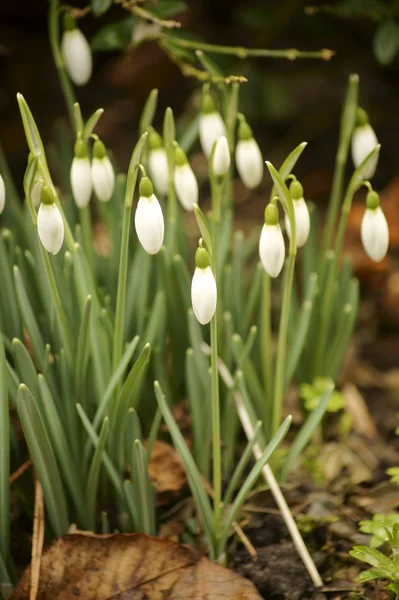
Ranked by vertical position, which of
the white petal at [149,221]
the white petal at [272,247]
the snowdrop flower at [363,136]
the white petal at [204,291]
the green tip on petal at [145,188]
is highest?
the snowdrop flower at [363,136]

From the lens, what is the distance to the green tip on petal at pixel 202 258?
1158mm

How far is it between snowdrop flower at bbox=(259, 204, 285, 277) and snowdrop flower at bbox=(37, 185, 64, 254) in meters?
0.38

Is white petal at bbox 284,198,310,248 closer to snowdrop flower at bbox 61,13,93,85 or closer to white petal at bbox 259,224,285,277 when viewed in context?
white petal at bbox 259,224,285,277

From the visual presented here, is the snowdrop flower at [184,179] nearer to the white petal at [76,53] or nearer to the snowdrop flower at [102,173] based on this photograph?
the snowdrop flower at [102,173]

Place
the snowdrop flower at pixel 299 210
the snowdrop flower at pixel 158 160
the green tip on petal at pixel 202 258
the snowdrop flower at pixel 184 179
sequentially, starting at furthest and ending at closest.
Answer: the snowdrop flower at pixel 158 160 → the snowdrop flower at pixel 184 179 → the snowdrop flower at pixel 299 210 → the green tip on petal at pixel 202 258

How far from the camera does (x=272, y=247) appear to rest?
126 centimetres

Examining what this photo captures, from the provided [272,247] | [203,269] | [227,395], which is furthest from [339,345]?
[203,269]

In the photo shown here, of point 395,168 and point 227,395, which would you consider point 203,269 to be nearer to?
point 227,395

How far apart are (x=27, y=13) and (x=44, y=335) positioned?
67.9 inches

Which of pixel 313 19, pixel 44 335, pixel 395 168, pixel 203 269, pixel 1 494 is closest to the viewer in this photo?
pixel 203 269

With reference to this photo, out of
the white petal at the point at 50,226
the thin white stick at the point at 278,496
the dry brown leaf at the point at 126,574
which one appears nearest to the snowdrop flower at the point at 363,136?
the thin white stick at the point at 278,496

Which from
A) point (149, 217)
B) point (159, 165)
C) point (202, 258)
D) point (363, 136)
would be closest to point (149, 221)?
point (149, 217)

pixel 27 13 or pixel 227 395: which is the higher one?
pixel 27 13

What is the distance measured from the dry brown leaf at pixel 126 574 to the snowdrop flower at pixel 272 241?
0.62 metres
